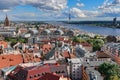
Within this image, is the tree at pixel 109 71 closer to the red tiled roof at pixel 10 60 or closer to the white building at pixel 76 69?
the white building at pixel 76 69

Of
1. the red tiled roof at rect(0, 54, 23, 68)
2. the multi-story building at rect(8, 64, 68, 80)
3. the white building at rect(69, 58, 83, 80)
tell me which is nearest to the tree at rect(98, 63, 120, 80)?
the white building at rect(69, 58, 83, 80)

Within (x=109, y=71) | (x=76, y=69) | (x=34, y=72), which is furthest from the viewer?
(x=76, y=69)

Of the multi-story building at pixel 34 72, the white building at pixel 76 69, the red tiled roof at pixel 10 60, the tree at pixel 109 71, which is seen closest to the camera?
the tree at pixel 109 71

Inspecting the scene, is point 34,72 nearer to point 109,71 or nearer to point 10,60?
point 109,71

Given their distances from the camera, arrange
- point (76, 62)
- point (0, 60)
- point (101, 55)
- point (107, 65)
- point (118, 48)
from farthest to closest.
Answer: point (118, 48) → point (101, 55) → point (0, 60) → point (76, 62) → point (107, 65)

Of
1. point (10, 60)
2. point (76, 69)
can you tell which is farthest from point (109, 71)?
point (10, 60)

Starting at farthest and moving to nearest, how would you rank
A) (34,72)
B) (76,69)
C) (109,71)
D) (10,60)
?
1. (10,60)
2. (76,69)
3. (109,71)
4. (34,72)

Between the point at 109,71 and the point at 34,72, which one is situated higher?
the point at 34,72

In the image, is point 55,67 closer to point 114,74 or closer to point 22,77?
point 22,77

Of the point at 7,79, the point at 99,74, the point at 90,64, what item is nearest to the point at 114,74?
the point at 99,74

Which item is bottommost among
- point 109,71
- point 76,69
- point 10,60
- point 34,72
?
point 76,69

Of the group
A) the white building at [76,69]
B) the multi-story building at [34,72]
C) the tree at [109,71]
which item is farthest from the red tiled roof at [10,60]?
the tree at [109,71]
